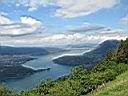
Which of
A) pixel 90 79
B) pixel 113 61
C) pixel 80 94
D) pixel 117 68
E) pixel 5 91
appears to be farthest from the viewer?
pixel 113 61

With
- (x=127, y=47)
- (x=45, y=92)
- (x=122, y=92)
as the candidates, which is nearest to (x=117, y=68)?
(x=45, y=92)

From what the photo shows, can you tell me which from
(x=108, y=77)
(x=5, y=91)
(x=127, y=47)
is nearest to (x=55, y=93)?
(x=5, y=91)

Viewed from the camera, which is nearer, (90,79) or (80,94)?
(80,94)

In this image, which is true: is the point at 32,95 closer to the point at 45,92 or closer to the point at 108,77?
the point at 45,92

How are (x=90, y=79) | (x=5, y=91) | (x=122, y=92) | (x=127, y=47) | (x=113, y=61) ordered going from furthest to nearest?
(x=127, y=47) < (x=113, y=61) < (x=90, y=79) < (x=5, y=91) < (x=122, y=92)

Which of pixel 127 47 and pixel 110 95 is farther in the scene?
pixel 127 47

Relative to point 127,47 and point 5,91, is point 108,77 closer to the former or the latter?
point 5,91

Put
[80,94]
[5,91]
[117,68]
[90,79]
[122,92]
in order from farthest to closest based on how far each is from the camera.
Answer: [117,68]
[90,79]
[80,94]
[5,91]
[122,92]

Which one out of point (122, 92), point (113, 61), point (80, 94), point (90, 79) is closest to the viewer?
point (122, 92)
